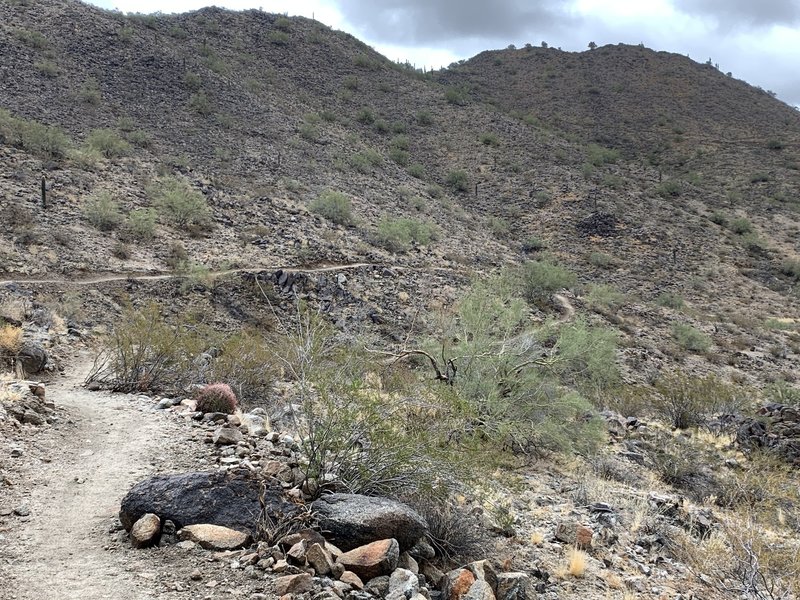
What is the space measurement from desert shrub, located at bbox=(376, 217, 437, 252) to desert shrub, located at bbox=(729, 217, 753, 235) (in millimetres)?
20776

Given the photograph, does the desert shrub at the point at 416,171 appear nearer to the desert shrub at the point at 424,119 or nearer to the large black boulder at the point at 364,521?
the desert shrub at the point at 424,119

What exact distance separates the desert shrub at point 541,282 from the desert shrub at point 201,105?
2029 centimetres

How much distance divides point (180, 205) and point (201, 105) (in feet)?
45.8

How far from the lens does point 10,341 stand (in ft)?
32.3

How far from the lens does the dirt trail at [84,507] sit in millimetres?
3752

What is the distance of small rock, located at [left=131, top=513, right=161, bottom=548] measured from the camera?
14.0 ft

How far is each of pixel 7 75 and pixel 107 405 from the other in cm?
2740

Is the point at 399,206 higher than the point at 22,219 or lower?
higher

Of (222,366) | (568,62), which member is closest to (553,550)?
(222,366)

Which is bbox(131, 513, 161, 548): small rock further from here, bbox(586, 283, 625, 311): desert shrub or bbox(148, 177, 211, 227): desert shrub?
bbox(586, 283, 625, 311): desert shrub

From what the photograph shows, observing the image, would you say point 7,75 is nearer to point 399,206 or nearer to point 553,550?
point 399,206

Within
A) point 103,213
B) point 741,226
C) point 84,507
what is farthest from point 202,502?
point 741,226

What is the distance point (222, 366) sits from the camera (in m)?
10.7

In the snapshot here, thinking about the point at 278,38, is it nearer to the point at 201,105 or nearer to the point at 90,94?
the point at 201,105
